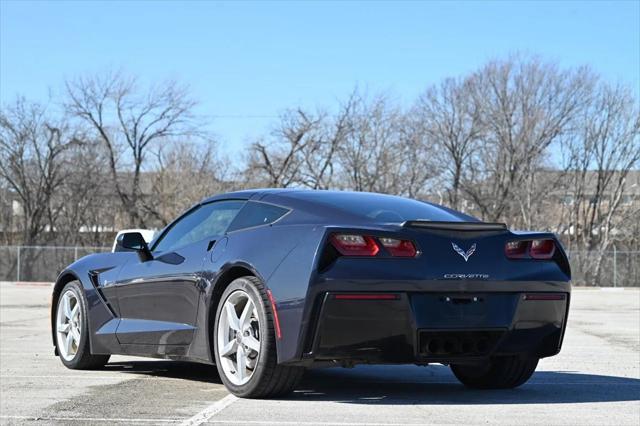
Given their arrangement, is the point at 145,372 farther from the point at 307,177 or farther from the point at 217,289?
the point at 307,177

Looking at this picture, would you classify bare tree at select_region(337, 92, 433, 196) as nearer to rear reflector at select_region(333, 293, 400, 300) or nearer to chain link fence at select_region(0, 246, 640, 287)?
chain link fence at select_region(0, 246, 640, 287)

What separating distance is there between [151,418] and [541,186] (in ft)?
167

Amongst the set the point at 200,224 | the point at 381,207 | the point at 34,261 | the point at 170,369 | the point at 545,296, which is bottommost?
the point at 34,261

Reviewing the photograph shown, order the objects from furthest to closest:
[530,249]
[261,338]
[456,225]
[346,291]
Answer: [530,249], [456,225], [261,338], [346,291]

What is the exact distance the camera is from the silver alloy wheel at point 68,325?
316 inches

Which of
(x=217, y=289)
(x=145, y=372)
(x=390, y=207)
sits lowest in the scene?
(x=145, y=372)

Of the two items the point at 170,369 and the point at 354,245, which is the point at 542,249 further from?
the point at 170,369

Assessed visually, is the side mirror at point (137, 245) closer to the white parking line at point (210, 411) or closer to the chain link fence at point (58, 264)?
the white parking line at point (210, 411)

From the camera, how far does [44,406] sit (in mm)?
5820

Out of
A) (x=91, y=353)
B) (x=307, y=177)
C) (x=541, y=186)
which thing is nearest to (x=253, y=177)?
(x=307, y=177)

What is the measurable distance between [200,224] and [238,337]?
4.22ft

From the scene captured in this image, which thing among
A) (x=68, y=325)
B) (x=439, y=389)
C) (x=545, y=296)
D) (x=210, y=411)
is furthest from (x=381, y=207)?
(x=68, y=325)

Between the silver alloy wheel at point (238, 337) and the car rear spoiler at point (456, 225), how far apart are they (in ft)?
3.54

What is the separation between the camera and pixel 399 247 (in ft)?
18.7
